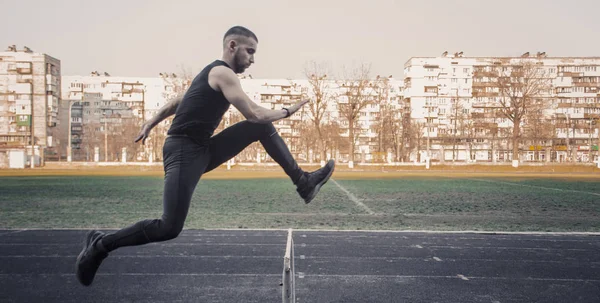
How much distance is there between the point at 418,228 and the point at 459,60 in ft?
299

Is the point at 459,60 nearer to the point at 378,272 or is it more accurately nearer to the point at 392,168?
the point at 392,168

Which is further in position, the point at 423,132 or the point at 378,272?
the point at 423,132

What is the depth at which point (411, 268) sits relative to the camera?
612 centimetres

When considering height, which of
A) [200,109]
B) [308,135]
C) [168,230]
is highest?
[308,135]

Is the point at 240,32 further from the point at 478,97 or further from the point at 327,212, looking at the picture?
the point at 478,97

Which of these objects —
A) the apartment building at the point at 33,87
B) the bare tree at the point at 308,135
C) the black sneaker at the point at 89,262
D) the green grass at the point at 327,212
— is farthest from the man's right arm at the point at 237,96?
the apartment building at the point at 33,87

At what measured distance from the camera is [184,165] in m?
3.71

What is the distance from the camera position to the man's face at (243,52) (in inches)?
146

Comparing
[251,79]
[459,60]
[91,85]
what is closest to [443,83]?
[459,60]

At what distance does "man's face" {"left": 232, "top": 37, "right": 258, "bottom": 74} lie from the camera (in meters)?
3.70

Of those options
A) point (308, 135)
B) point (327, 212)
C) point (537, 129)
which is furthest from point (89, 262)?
point (308, 135)

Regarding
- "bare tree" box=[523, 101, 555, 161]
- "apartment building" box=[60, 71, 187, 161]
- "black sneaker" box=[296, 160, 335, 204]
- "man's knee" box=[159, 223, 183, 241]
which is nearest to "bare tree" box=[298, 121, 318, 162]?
"bare tree" box=[523, 101, 555, 161]

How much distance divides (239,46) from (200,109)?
0.56 meters

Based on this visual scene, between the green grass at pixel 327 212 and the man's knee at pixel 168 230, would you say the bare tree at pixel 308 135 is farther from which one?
the man's knee at pixel 168 230
